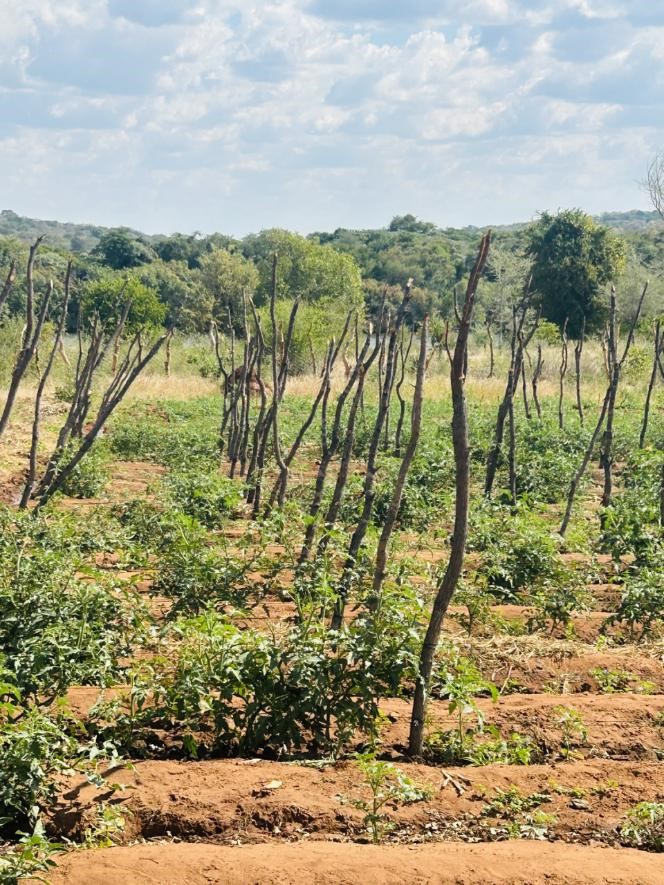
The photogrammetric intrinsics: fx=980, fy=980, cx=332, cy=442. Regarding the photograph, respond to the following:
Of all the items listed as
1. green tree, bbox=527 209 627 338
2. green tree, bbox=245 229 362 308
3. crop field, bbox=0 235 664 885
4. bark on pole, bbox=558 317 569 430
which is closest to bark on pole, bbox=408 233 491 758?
crop field, bbox=0 235 664 885

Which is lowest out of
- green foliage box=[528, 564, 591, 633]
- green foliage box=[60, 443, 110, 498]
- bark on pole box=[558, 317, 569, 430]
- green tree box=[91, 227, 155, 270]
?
green foliage box=[60, 443, 110, 498]

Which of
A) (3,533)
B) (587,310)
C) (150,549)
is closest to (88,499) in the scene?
(150,549)

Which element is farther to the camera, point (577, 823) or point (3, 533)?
point (3, 533)

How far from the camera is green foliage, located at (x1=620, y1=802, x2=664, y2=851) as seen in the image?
3.68m

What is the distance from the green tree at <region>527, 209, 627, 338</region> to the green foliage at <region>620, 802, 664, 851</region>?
2788 centimetres

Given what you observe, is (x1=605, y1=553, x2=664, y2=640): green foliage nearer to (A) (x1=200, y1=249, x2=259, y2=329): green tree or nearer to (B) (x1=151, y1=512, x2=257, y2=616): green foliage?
(B) (x1=151, y1=512, x2=257, y2=616): green foliage

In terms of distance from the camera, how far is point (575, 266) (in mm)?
30688

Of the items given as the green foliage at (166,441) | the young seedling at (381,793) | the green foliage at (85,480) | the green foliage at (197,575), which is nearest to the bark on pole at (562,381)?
the green foliage at (166,441)

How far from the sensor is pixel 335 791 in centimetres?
380

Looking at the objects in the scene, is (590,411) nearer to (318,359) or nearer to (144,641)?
(318,359)

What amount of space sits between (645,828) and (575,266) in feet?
93.8

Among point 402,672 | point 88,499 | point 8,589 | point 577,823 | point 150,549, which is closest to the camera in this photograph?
point 577,823

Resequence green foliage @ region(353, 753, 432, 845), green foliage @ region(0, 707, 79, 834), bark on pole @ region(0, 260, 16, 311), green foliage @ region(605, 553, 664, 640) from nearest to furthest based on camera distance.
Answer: green foliage @ region(0, 707, 79, 834)
green foliage @ region(353, 753, 432, 845)
green foliage @ region(605, 553, 664, 640)
bark on pole @ region(0, 260, 16, 311)

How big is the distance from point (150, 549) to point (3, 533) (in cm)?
140
